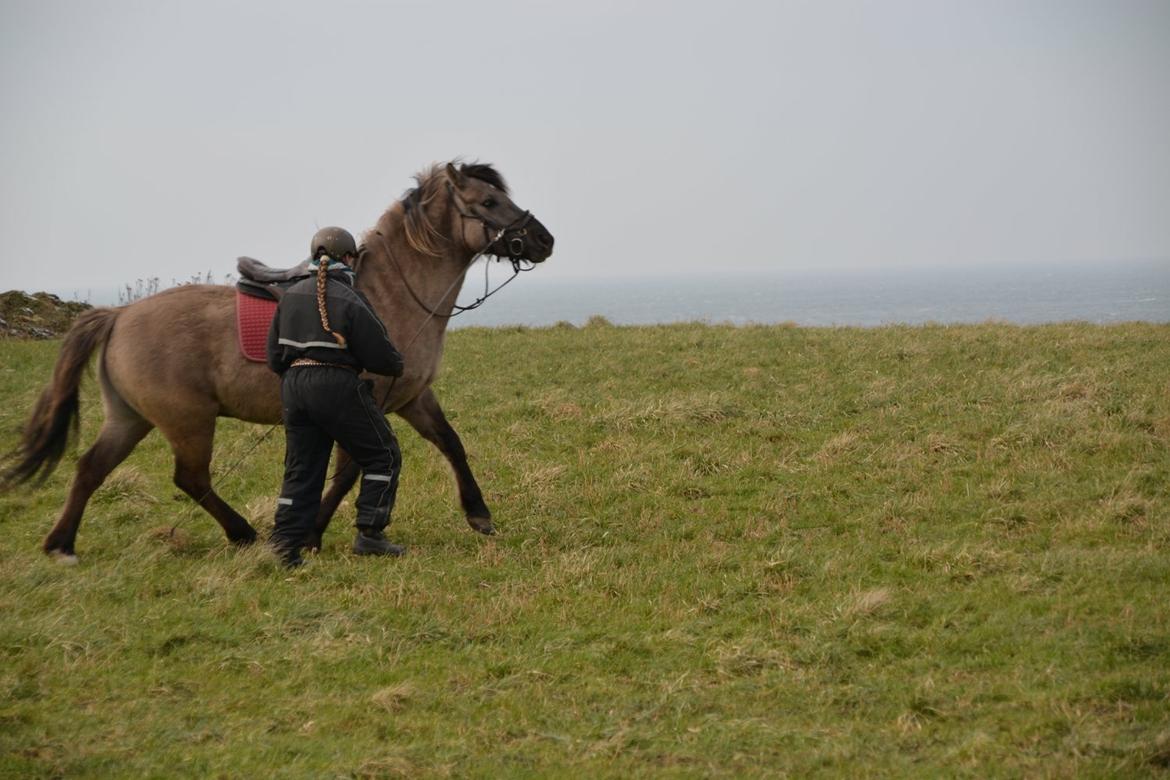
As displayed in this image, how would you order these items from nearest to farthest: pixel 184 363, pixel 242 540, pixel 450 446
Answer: pixel 184 363 → pixel 242 540 → pixel 450 446

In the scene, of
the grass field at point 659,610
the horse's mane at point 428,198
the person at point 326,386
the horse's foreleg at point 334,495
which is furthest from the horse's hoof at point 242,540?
the horse's mane at point 428,198

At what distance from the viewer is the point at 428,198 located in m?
9.05

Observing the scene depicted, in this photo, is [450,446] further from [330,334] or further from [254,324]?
[254,324]

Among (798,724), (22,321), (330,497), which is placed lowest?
(798,724)

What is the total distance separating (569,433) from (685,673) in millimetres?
6681

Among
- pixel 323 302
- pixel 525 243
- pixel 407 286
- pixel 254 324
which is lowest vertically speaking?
pixel 254 324

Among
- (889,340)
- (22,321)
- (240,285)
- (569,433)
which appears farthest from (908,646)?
(22,321)

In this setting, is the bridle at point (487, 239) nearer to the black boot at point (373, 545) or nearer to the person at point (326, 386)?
the person at point (326, 386)

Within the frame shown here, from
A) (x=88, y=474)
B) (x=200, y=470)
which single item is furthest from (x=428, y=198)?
(x=88, y=474)

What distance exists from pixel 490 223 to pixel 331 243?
138 centimetres

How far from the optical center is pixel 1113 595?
6.71 meters

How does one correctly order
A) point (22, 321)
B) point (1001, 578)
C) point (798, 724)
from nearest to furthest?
point (798, 724), point (1001, 578), point (22, 321)

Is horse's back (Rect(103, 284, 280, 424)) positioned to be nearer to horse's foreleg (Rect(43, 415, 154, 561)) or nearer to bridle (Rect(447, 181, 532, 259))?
horse's foreleg (Rect(43, 415, 154, 561))

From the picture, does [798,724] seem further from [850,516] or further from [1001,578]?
[850,516]
